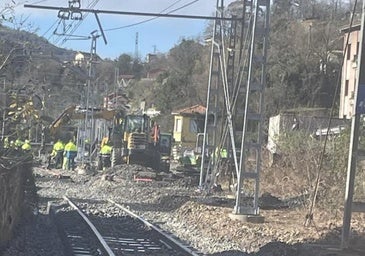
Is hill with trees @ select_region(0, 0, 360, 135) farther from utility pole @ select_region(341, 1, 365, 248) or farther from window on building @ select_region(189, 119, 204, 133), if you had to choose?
utility pole @ select_region(341, 1, 365, 248)

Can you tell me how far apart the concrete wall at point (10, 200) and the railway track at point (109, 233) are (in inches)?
45.8

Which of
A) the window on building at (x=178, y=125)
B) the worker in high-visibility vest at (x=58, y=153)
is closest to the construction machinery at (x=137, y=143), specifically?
the worker in high-visibility vest at (x=58, y=153)

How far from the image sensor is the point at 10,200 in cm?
1468

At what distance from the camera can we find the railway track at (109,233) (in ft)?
49.0

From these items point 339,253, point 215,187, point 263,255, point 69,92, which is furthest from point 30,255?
point 69,92

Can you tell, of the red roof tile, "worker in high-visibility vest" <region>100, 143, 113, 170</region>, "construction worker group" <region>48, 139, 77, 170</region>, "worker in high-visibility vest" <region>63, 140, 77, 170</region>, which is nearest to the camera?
"worker in high-visibility vest" <region>63, 140, 77, 170</region>

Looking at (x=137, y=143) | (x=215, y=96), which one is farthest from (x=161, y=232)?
(x=137, y=143)

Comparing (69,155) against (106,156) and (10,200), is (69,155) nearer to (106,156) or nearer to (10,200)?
(106,156)

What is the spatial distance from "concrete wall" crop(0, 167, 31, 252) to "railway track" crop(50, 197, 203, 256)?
1162 mm

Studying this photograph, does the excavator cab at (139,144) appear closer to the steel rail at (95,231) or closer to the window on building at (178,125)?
the steel rail at (95,231)

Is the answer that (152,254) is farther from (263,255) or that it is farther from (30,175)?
(30,175)

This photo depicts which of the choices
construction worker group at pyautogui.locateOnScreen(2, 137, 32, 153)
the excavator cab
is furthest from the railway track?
the excavator cab

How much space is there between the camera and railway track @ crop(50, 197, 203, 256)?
1493 centimetres

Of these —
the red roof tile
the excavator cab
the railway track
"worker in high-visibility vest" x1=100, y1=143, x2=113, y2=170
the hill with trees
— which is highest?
the hill with trees
